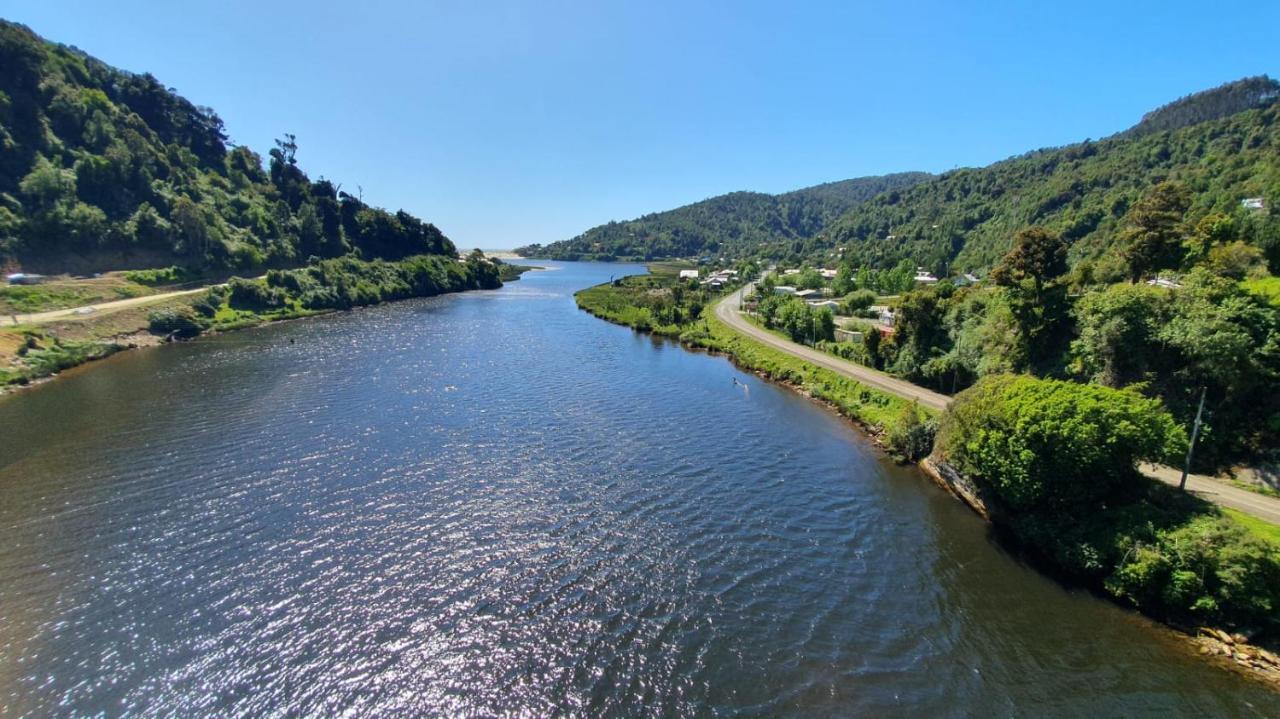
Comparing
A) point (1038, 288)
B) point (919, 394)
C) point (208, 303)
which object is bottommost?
point (919, 394)

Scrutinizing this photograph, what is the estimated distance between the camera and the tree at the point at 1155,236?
148 ft

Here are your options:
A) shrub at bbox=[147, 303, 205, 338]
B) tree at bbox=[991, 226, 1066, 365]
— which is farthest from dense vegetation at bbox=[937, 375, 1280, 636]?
shrub at bbox=[147, 303, 205, 338]

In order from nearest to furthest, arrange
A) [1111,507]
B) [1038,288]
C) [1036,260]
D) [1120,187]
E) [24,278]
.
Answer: [1111,507] < [1036,260] < [1038,288] < [24,278] < [1120,187]

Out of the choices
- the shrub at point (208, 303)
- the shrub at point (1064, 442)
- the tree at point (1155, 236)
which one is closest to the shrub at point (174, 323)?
the shrub at point (208, 303)

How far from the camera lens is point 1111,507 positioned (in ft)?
85.0

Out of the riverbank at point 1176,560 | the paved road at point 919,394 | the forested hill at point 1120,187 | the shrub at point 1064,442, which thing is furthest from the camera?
the forested hill at point 1120,187

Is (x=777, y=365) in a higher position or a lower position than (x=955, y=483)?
higher

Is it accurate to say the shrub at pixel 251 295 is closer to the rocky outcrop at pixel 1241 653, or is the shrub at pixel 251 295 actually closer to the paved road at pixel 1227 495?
the rocky outcrop at pixel 1241 653

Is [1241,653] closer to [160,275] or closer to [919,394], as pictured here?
[919,394]

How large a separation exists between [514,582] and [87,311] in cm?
8933

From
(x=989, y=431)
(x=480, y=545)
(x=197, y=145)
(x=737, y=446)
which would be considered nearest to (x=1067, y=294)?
(x=989, y=431)

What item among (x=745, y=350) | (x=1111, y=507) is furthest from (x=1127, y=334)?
(x=745, y=350)

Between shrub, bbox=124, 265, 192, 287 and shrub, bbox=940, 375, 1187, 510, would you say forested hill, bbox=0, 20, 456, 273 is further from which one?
shrub, bbox=940, 375, 1187, 510

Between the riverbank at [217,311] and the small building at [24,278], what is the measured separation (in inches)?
585
